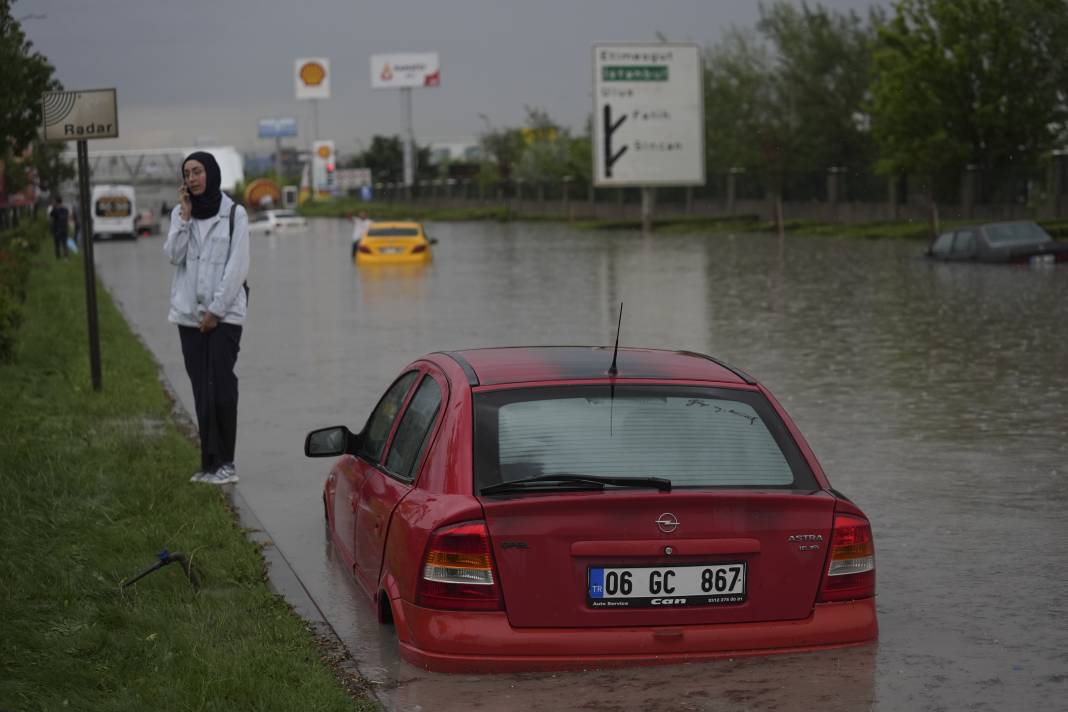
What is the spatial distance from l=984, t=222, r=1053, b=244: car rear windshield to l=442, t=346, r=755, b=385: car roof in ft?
100

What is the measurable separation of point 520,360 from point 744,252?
132 ft

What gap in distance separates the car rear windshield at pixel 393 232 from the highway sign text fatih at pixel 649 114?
25027mm

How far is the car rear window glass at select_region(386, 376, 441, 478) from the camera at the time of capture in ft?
20.9

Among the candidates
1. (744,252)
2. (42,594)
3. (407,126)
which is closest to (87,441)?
(42,594)

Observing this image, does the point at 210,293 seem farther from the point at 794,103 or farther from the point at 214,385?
the point at 794,103

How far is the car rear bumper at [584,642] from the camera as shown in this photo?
5613 mm

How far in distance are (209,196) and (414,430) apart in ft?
13.1

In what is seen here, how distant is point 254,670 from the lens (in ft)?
19.4

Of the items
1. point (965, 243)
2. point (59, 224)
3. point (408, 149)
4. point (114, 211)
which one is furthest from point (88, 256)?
point (408, 149)

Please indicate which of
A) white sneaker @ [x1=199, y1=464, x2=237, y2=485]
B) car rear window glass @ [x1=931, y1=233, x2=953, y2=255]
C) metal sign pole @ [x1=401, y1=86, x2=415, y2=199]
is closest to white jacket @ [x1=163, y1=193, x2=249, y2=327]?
white sneaker @ [x1=199, y1=464, x2=237, y2=485]

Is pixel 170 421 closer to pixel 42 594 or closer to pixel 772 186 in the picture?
pixel 42 594

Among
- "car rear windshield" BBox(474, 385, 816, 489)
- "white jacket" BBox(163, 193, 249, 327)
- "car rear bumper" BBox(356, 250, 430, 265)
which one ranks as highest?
"white jacket" BBox(163, 193, 249, 327)

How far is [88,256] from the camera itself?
1361 centimetres

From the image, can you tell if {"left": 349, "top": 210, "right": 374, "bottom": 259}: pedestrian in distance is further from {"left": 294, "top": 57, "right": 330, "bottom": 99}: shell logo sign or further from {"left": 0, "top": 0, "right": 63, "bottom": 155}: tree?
{"left": 294, "top": 57, "right": 330, "bottom": 99}: shell logo sign
